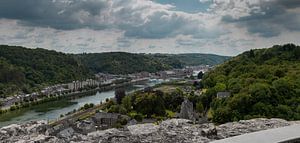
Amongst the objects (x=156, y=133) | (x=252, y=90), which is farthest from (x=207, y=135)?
(x=252, y=90)

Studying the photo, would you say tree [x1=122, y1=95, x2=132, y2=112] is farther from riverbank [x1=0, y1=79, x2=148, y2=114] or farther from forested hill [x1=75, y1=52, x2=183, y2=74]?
forested hill [x1=75, y1=52, x2=183, y2=74]

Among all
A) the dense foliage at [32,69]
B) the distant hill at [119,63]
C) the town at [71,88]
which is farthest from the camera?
the distant hill at [119,63]

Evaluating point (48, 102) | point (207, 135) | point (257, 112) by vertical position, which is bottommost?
point (48, 102)

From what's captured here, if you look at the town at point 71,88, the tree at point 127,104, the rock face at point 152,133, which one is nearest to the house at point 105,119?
the tree at point 127,104

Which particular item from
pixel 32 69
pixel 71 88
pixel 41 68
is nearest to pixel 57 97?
pixel 71 88

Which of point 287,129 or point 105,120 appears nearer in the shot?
point 287,129

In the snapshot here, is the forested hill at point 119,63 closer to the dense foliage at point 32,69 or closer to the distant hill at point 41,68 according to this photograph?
the distant hill at point 41,68

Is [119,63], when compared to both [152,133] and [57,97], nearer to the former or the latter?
[57,97]

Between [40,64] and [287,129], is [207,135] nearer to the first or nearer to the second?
[287,129]

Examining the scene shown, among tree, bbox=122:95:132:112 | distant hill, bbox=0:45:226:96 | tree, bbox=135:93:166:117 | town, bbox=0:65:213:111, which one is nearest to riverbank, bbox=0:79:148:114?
town, bbox=0:65:213:111
